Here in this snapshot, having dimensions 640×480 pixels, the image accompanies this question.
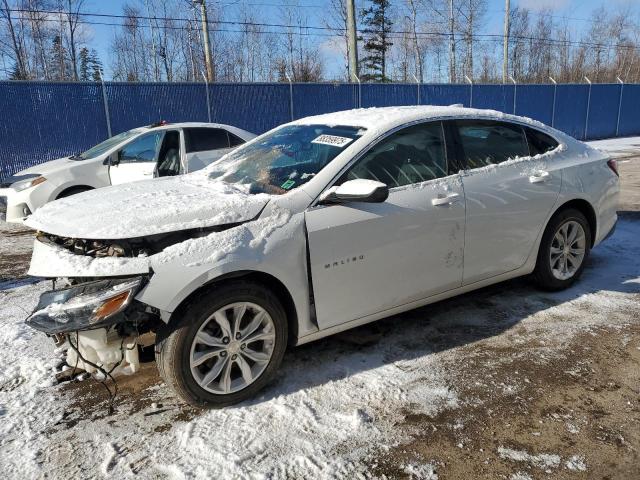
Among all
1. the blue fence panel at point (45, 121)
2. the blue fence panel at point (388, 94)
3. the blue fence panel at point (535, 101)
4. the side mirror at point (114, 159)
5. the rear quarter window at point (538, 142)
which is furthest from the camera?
the blue fence panel at point (535, 101)

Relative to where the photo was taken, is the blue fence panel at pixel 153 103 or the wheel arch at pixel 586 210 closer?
the wheel arch at pixel 586 210

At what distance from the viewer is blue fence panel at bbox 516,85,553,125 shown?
21.8 m

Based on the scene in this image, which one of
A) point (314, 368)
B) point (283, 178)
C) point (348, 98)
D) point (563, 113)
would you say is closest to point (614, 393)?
point (314, 368)

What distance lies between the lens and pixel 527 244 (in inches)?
169

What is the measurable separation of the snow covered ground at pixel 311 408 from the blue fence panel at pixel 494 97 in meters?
17.9

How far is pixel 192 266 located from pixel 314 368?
1191mm

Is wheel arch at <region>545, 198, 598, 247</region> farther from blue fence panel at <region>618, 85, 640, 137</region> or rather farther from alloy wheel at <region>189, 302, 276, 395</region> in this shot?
blue fence panel at <region>618, 85, 640, 137</region>

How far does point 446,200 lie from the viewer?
3678 mm

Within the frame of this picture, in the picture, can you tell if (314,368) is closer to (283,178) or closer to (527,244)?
(283,178)

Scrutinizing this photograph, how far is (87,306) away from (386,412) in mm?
1738

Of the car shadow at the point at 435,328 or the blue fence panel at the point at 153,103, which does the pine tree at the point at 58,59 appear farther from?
the car shadow at the point at 435,328

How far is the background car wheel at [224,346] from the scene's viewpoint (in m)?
2.80

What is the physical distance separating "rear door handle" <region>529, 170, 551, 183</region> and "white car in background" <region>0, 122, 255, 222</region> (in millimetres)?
4988

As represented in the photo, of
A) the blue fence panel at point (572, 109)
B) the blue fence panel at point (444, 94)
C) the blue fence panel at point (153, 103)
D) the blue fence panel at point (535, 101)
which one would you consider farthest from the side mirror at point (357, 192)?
the blue fence panel at point (572, 109)
